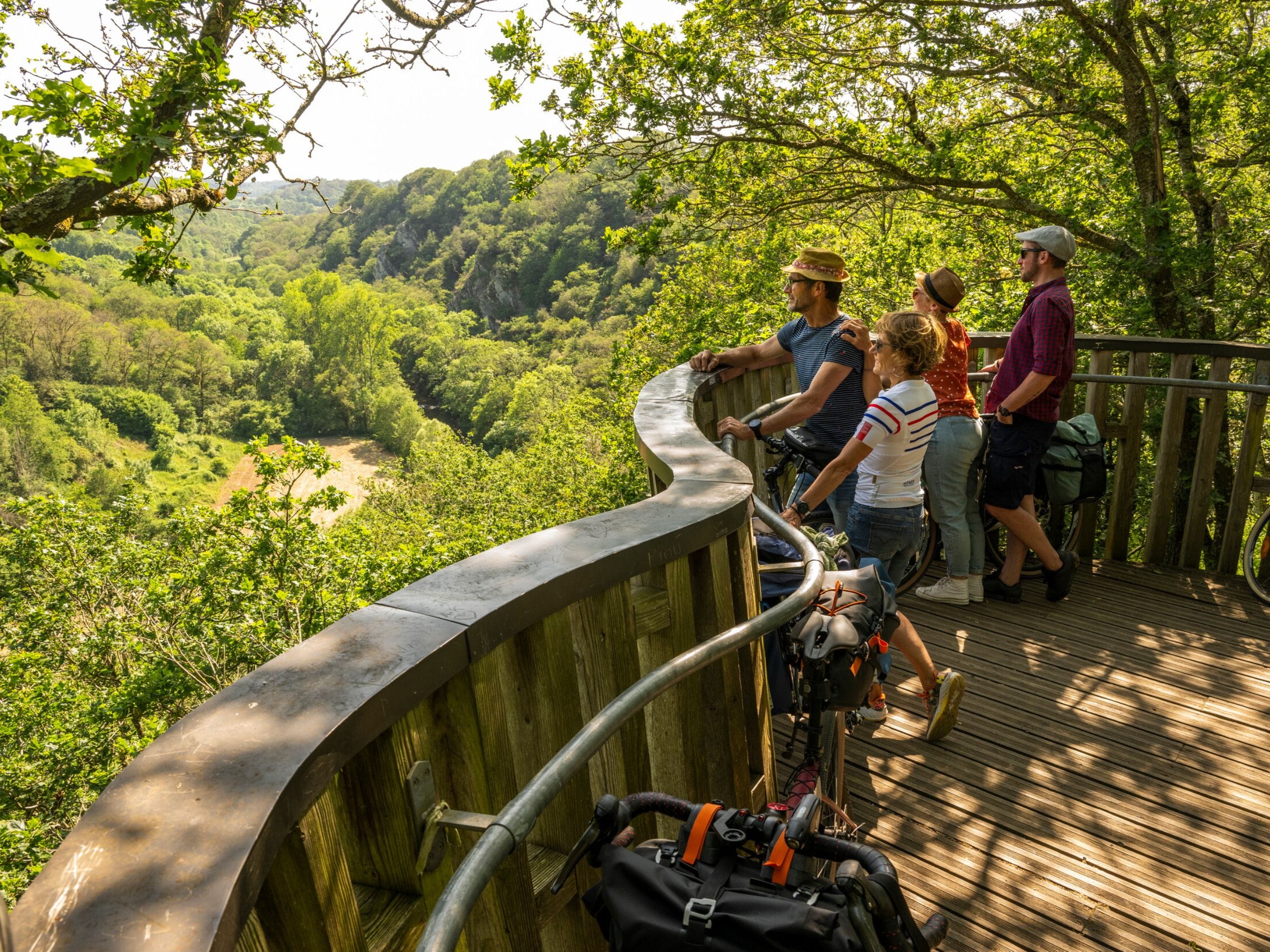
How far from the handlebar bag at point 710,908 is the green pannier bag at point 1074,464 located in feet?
13.3

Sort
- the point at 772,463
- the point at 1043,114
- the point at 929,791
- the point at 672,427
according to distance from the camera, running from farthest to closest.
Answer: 1. the point at 1043,114
2. the point at 772,463
3. the point at 929,791
4. the point at 672,427

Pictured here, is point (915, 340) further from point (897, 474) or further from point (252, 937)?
point (252, 937)

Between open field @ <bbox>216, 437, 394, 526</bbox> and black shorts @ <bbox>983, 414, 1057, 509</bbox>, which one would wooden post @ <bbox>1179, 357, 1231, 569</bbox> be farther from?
open field @ <bbox>216, 437, 394, 526</bbox>

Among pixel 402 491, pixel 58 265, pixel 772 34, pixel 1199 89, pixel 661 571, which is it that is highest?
pixel 772 34

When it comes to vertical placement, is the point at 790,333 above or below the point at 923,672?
above

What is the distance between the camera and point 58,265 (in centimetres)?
400

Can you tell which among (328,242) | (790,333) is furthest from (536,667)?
(328,242)

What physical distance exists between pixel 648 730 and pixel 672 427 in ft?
3.59

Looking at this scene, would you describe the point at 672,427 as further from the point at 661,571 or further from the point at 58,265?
the point at 58,265

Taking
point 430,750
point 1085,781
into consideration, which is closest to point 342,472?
point 1085,781

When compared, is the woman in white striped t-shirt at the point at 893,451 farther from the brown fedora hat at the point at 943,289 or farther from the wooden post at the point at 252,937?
the wooden post at the point at 252,937

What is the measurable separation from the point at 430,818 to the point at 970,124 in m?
9.10

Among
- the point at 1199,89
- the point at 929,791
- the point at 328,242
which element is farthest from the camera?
the point at 328,242

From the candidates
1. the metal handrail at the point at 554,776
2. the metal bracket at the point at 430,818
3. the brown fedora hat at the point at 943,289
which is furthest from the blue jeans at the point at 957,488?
the metal bracket at the point at 430,818
